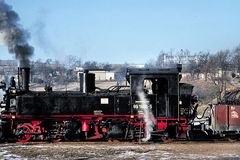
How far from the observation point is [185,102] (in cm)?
1877

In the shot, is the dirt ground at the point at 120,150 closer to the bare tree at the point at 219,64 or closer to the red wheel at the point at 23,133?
the red wheel at the point at 23,133

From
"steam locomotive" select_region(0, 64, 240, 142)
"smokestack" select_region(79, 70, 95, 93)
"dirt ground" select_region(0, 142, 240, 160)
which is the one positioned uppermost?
"smokestack" select_region(79, 70, 95, 93)

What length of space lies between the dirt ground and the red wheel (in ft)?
2.19

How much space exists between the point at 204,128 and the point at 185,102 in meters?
2.15

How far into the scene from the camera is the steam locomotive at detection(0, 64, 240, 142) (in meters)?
18.6

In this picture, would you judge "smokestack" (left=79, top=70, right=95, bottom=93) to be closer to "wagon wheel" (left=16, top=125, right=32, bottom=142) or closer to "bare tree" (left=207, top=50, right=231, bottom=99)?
"wagon wheel" (left=16, top=125, right=32, bottom=142)

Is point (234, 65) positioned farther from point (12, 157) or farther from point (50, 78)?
point (12, 157)

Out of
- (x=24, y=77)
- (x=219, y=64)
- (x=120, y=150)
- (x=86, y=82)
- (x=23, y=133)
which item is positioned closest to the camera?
(x=120, y=150)

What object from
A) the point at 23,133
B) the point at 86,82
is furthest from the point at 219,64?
the point at 23,133

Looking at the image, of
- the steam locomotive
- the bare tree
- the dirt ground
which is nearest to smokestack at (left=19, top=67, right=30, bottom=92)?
the steam locomotive

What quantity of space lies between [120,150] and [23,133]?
5.20 m

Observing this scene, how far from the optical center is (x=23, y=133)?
18906mm

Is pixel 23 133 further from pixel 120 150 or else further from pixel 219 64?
pixel 219 64

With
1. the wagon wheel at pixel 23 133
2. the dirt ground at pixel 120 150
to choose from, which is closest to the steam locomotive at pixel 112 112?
the wagon wheel at pixel 23 133
